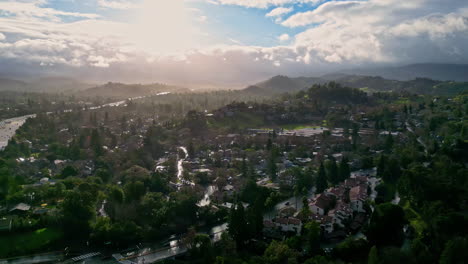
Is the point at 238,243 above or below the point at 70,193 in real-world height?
below

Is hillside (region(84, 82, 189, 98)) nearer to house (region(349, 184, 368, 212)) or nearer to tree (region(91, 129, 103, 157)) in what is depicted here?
tree (region(91, 129, 103, 157))

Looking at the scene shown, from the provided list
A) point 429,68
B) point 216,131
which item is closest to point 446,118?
point 216,131

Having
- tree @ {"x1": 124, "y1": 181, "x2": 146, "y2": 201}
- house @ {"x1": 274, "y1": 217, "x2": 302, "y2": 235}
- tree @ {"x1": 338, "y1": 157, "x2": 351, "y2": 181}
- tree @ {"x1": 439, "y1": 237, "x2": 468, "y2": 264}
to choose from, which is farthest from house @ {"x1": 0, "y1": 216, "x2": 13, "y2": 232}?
tree @ {"x1": 338, "y1": 157, "x2": 351, "y2": 181}

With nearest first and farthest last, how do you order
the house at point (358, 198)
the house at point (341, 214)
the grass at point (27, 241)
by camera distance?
the grass at point (27, 241) < the house at point (341, 214) < the house at point (358, 198)

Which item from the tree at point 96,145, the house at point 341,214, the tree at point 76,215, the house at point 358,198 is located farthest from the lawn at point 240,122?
the tree at point 76,215

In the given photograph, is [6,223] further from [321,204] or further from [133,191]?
[321,204]

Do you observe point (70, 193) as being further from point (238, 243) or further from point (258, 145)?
point (258, 145)

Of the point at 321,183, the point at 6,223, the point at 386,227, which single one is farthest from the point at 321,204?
the point at 6,223

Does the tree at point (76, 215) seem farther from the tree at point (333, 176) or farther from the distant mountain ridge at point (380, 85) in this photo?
the distant mountain ridge at point (380, 85)
